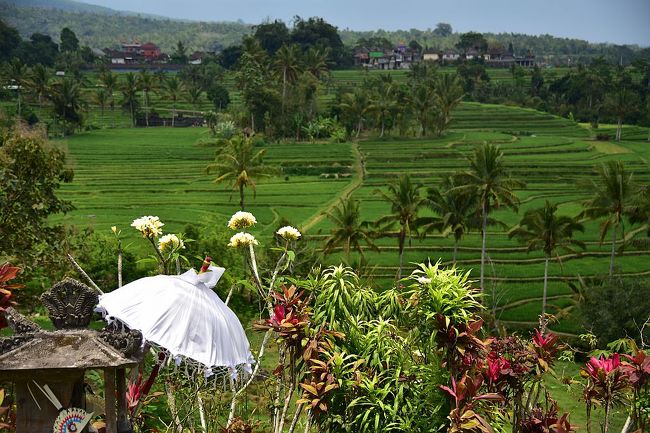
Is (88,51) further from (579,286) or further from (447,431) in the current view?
(447,431)

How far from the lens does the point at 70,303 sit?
5898mm

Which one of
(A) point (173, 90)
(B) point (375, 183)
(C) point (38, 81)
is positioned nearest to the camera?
(B) point (375, 183)

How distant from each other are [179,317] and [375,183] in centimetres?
3342

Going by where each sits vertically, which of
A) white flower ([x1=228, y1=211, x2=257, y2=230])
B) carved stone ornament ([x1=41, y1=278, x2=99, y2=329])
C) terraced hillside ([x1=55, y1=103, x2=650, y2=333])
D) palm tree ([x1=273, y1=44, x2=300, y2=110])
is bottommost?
terraced hillside ([x1=55, y1=103, x2=650, y2=333])

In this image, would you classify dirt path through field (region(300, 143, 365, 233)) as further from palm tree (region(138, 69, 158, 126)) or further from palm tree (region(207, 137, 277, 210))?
→ palm tree (region(138, 69, 158, 126))

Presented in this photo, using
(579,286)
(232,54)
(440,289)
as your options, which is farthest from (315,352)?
(232,54)

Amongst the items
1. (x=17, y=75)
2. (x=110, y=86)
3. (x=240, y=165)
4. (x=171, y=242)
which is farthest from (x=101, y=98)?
(x=171, y=242)

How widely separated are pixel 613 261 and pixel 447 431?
20893mm

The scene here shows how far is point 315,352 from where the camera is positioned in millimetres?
6453

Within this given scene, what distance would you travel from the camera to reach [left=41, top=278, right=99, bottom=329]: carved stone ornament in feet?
19.1

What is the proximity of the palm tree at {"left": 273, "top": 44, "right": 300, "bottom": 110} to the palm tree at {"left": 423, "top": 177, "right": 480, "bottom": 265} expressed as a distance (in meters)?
36.7

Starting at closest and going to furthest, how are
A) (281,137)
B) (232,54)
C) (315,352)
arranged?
(315,352), (281,137), (232,54)

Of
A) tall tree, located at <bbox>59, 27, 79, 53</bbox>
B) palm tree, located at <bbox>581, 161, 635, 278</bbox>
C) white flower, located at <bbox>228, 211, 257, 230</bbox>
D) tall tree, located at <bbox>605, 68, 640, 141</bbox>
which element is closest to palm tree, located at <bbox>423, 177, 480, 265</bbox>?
palm tree, located at <bbox>581, 161, 635, 278</bbox>

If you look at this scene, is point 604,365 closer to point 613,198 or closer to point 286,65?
point 613,198
